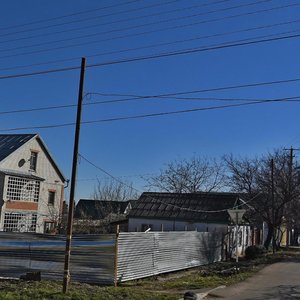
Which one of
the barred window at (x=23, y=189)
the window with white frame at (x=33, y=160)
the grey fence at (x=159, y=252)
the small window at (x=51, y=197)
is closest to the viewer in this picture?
the grey fence at (x=159, y=252)

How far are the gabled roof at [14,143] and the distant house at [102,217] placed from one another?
23.5ft

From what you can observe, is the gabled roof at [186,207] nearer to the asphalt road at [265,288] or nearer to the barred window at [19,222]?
the asphalt road at [265,288]

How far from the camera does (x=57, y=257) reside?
16609mm

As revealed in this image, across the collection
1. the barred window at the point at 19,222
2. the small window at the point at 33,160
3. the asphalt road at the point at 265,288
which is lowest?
the asphalt road at the point at 265,288

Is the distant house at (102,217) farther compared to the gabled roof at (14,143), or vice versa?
the gabled roof at (14,143)

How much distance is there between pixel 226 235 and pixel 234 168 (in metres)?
13.9

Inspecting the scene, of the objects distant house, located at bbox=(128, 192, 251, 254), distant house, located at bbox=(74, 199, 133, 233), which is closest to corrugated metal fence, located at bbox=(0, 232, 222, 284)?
distant house, located at bbox=(128, 192, 251, 254)

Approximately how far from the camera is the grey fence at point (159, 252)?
17.0 meters

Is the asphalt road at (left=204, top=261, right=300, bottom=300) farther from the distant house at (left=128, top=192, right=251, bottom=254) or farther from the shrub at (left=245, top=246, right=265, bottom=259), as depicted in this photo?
the shrub at (left=245, top=246, right=265, bottom=259)

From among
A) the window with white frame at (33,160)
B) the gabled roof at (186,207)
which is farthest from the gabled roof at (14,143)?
the gabled roof at (186,207)

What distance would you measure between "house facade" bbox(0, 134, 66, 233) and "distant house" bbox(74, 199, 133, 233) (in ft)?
12.0

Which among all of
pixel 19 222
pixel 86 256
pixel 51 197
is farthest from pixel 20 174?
pixel 86 256

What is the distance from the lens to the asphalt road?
14.6 meters

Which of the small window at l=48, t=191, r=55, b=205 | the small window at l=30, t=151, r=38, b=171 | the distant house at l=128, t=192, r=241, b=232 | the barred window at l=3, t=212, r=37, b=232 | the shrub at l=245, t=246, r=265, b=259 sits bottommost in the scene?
the shrub at l=245, t=246, r=265, b=259
